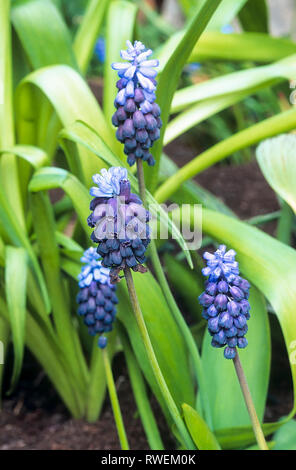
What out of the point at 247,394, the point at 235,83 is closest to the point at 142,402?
the point at 247,394

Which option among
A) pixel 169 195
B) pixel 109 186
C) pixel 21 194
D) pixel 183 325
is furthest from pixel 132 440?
pixel 109 186

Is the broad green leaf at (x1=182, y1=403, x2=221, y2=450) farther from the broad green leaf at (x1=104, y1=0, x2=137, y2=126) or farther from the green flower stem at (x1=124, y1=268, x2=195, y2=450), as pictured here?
the broad green leaf at (x1=104, y1=0, x2=137, y2=126)

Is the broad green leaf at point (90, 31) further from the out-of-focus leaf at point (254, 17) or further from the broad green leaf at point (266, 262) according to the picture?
the broad green leaf at point (266, 262)

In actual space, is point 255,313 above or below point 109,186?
below

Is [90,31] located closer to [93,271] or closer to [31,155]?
[31,155]

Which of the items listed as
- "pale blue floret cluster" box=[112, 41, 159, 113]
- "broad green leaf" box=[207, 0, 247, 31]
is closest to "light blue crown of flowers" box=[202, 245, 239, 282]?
"pale blue floret cluster" box=[112, 41, 159, 113]
